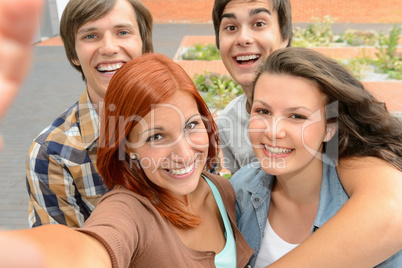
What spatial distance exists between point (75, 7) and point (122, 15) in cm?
28

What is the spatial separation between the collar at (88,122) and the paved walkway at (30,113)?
39cm

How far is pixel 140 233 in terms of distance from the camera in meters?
1.49

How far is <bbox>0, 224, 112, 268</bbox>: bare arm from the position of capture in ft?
2.93

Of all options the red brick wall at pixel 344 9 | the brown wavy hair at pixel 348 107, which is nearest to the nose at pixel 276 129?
the brown wavy hair at pixel 348 107

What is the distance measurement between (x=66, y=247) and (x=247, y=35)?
6.63 feet

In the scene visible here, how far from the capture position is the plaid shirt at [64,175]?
212 centimetres

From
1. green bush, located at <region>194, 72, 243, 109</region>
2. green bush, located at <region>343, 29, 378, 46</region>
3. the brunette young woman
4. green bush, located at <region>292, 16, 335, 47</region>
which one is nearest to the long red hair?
the brunette young woman

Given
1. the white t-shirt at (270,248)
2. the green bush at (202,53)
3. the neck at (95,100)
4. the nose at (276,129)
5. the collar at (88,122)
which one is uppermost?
the nose at (276,129)

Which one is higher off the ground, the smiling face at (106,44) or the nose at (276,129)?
the smiling face at (106,44)

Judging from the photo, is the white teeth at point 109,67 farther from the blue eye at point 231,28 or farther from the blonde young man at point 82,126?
the blue eye at point 231,28

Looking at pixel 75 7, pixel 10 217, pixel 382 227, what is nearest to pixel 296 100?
pixel 382 227

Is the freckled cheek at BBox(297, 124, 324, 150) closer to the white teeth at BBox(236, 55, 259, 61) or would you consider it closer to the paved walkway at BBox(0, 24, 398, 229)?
the white teeth at BBox(236, 55, 259, 61)

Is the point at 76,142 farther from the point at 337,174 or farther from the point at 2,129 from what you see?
the point at 2,129

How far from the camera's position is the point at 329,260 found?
1570mm
